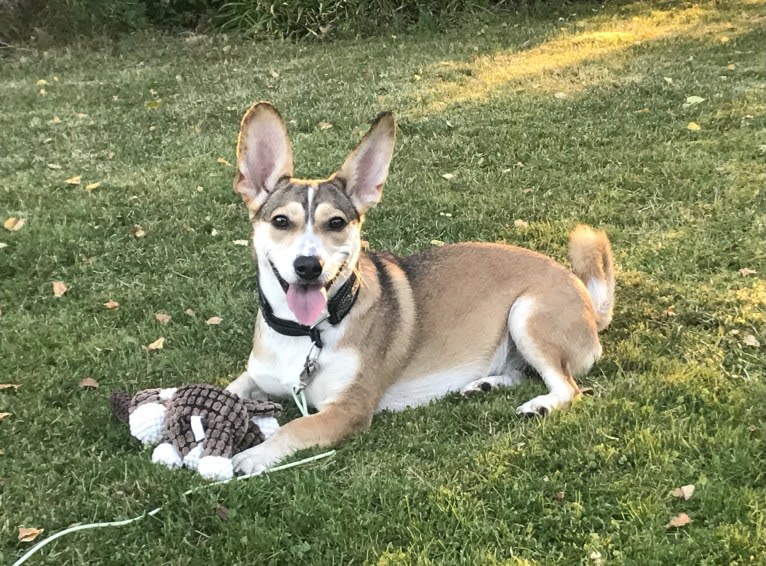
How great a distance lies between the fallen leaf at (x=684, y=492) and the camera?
340 cm

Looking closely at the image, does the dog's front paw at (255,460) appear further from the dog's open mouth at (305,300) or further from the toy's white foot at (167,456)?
the dog's open mouth at (305,300)

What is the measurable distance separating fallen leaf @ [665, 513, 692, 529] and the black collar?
6.15 ft

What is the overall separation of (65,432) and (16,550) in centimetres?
94

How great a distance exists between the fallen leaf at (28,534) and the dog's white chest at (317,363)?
4.55ft

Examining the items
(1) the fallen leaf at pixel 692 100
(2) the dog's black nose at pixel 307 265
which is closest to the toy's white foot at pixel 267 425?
(2) the dog's black nose at pixel 307 265

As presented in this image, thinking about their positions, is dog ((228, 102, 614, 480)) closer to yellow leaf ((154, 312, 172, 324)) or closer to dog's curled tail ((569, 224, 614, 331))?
dog's curled tail ((569, 224, 614, 331))

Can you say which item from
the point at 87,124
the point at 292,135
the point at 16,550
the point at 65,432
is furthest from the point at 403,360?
the point at 87,124

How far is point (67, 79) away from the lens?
12.6 m

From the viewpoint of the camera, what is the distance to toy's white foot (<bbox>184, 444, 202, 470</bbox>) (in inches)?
144

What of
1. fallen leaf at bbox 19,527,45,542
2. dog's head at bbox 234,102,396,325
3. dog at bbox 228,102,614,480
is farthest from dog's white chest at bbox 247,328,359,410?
fallen leaf at bbox 19,527,45,542

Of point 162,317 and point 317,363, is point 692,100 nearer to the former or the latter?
point 162,317

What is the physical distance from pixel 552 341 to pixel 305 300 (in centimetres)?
143

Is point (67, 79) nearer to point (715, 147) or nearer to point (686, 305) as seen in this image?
point (715, 147)

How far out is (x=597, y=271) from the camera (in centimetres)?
496
